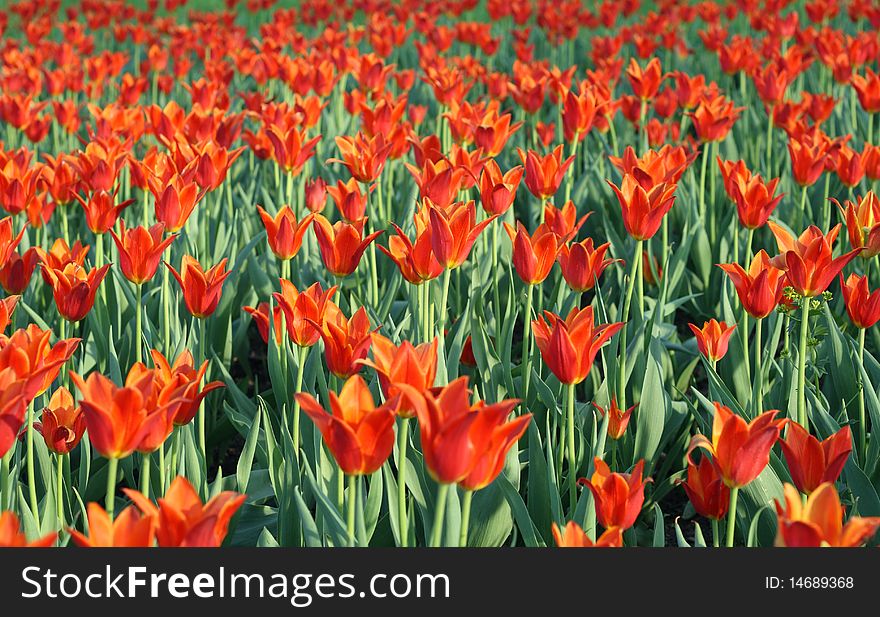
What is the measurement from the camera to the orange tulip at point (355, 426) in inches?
54.3

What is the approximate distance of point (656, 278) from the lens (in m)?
3.35

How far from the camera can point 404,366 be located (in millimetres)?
1490

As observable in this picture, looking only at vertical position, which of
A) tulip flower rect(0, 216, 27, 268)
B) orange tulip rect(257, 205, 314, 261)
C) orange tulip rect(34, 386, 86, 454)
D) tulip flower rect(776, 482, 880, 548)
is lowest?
tulip flower rect(776, 482, 880, 548)

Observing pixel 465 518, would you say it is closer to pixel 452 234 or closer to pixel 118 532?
pixel 118 532

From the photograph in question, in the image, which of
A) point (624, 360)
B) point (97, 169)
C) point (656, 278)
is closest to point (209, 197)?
point (97, 169)

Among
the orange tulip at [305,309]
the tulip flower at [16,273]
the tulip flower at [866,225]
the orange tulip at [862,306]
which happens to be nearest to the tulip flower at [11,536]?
the orange tulip at [305,309]

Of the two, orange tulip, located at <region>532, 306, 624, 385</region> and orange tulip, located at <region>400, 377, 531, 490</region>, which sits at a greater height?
orange tulip, located at <region>532, 306, 624, 385</region>

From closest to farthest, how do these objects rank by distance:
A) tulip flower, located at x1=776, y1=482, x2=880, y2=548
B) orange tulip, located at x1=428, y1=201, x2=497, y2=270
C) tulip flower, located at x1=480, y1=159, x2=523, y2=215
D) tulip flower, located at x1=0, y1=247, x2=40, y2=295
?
tulip flower, located at x1=776, y1=482, x2=880, y2=548, orange tulip, located at x1=428, y1=201, x2=497, y2=270, tulip flower, located at x1=0, y1=247, x2=40, y2=295, tulip flower, located at x1=480, y1=159, x2=523, y2=215

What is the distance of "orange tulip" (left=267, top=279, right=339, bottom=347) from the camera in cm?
193

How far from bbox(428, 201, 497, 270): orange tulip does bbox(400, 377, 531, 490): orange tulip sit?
84 cm

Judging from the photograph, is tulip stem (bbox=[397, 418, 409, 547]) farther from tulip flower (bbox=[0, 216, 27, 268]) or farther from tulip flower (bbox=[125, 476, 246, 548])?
tulip flower (bbox=[0, 216, 27, 268])

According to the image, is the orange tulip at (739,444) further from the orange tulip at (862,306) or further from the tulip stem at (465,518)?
the orange tulip at (862,306)

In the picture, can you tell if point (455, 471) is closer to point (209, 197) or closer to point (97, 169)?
point (97, 169)

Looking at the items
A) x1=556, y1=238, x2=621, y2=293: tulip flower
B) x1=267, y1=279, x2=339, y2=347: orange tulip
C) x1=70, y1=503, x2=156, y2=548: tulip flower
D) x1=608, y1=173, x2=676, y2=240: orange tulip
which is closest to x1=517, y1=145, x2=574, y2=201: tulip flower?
x1=608, y1=173, x2=676, y2=240: orange tulip
